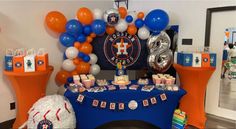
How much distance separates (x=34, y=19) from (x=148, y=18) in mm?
1874

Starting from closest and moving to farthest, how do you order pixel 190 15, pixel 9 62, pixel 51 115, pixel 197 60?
pixel 51 115 → pixel 9 62 → pixel 197 60 → pixel 190 15

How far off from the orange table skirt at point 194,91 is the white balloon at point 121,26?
108cm

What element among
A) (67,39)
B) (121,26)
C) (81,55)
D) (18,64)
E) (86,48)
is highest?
(121,26)

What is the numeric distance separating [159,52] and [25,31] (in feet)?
7.23

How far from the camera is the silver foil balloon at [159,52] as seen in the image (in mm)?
3195

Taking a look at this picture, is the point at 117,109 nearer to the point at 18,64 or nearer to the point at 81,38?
the point at 81,38

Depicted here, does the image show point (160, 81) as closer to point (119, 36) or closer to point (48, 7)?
point (119, 36)

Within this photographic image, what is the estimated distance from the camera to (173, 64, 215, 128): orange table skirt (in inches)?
110

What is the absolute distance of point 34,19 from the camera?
312 cm

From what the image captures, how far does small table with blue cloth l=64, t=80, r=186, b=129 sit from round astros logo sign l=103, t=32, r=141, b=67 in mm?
977

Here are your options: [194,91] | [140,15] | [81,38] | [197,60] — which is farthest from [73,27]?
[194,91]

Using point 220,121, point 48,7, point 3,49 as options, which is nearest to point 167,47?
point 220,121

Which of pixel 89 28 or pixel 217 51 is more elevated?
pixel 89 28

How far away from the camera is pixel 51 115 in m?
2.15
